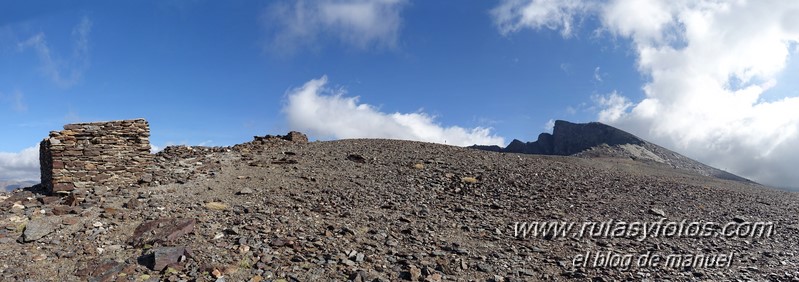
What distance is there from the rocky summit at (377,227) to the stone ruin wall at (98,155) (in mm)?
471

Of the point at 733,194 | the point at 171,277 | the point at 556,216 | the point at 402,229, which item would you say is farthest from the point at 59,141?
the point at 733,194

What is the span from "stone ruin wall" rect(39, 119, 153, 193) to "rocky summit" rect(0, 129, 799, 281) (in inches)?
18.5

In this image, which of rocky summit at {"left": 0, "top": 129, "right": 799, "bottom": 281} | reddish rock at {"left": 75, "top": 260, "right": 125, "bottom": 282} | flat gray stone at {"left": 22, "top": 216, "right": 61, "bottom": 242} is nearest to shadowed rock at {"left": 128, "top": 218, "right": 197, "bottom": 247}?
rocky summit at {"left": 0, "top": 129, "right": 799, "bottom": 281}

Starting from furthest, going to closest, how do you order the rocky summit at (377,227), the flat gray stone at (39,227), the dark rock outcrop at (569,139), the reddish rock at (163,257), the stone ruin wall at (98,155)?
the dark rock outcrop at (569,139) < the stone ruin wall at (98,155) < the flat gray stone at (39,227) < the rocky summit at (377,227) < the reddish rock at (163,257)

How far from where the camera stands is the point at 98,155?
13.4 metres

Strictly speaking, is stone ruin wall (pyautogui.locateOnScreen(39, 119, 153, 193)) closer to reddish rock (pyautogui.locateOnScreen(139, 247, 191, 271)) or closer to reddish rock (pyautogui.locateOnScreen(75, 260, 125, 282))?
reddish rock (pyautogui.locateOnScreen(75, 260, 125, 282))

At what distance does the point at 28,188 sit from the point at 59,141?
3729 mm

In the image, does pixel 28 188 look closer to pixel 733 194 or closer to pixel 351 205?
pixel 351 205

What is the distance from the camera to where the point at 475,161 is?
65.4 feet

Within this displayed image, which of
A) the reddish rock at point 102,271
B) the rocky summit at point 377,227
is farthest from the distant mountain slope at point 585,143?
the reddish rock at point 102,271

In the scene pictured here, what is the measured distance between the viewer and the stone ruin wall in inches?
501

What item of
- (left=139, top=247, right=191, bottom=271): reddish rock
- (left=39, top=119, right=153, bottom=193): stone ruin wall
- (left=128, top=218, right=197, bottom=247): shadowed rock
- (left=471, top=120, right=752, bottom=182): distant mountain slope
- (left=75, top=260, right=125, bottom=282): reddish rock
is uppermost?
(left=471, top=120, right=752, bottom=182): distant mountain slope

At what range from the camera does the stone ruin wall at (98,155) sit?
41.8 feet

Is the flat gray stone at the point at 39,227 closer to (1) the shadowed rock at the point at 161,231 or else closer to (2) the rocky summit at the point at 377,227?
(2) the rocky summit at the point at 377,227
